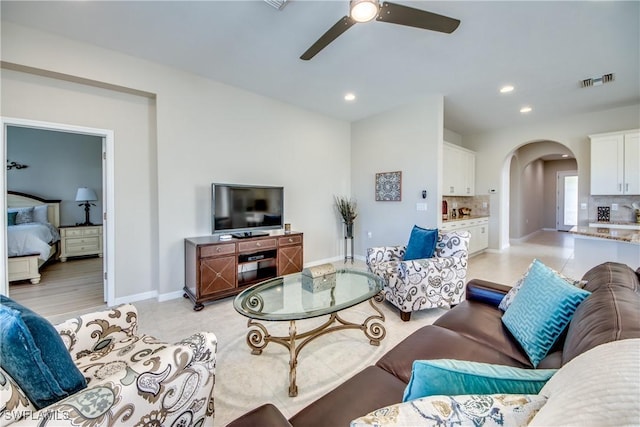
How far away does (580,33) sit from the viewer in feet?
8.60

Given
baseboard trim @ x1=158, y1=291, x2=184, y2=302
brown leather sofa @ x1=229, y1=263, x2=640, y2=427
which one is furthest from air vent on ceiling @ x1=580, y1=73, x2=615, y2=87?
baseboard trim @ x1=158, y1=291, x2=184, y2=302

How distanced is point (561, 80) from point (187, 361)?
17.2 feet

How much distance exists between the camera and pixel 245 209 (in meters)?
3.71

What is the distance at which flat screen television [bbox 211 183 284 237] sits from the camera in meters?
3.47

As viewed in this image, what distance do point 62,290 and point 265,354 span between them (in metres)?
3.43

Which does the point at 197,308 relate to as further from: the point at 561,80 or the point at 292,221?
the point at 561,80

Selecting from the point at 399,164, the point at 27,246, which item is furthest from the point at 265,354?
the point at 27,246

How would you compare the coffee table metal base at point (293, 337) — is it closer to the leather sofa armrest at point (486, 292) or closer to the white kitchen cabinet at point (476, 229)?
the leather sofa armrest at point (486, 292)

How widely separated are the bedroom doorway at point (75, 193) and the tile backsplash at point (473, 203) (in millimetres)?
6150

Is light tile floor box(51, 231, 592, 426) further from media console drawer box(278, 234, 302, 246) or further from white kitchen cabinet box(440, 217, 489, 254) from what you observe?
white kitchen cabinet box(440, 217, 489, 254)

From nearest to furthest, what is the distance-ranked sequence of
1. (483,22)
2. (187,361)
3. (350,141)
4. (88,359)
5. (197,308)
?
(187,361) → (88,359) → (483,22) → (197,308) → (350,141)

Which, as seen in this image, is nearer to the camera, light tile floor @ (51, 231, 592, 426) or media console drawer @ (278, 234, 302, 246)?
light tile floor @ (51, 231, 592, 426)

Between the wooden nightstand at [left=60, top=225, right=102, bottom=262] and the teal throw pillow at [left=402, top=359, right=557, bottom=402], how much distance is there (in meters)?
7.11

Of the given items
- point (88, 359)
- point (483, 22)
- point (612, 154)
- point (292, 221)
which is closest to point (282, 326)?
point (88, 359)
